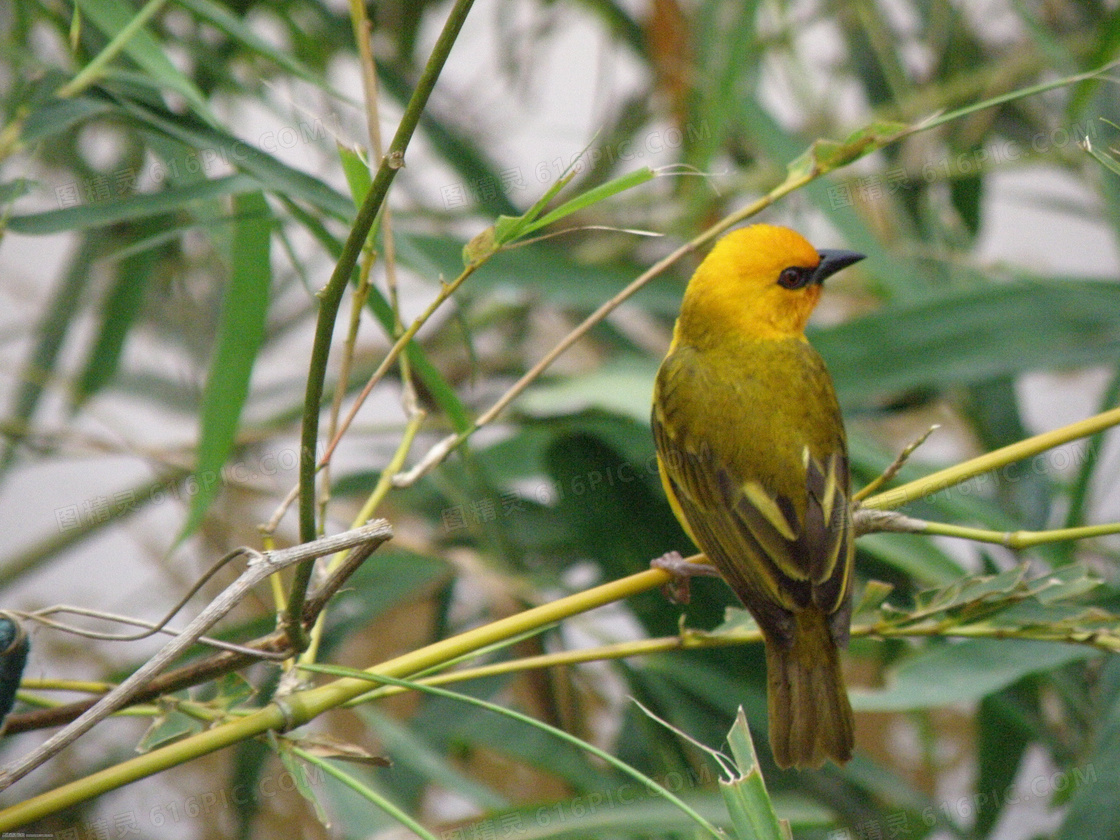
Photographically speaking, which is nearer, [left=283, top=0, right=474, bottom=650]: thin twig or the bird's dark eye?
[left=283, top=0, right=474, bottom=650]: thin twig

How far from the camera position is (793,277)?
1946mm

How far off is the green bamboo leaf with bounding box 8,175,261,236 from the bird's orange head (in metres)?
0.91

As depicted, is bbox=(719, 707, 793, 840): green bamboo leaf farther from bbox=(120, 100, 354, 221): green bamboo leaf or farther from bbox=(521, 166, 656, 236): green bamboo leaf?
bbox=(120, 100, 354, 221): green bamboo leaf

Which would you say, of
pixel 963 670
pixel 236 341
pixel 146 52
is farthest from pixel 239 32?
pixel 963 670

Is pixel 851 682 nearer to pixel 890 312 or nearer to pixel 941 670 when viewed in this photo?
pixel 890 312

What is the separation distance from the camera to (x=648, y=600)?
6.83 ft

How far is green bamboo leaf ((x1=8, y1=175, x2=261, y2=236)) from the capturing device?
50.0 inches

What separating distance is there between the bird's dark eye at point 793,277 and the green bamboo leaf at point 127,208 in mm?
980

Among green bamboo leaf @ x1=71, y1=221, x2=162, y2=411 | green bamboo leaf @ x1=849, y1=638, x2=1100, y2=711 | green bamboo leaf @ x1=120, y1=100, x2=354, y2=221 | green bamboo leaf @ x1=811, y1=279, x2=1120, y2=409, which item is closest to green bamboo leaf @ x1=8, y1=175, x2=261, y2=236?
green bamboo leaf @ x1=120, y1=100, x2=354, y2=221

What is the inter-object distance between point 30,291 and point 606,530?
2.59 m

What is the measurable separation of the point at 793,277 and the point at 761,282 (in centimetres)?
6

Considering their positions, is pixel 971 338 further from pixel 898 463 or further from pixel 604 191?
pixel 604 191

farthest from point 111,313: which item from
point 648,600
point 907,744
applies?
point 907,744

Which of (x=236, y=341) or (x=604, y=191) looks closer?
(x=604, y=191)
